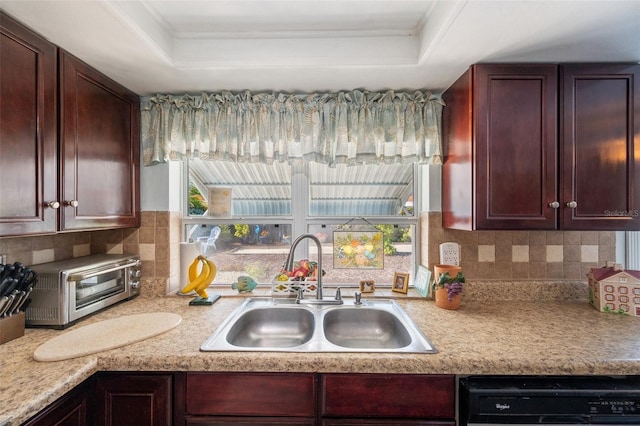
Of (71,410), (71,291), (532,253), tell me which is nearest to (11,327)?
(71,291)

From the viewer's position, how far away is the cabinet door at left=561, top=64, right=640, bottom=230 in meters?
1.50

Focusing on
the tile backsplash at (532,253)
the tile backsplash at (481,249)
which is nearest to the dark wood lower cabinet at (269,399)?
the tile backsplash at (481,249)

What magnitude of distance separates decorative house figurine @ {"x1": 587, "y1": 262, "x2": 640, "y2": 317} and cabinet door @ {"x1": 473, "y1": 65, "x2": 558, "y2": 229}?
481 millimetres

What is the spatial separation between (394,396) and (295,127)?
1425mm

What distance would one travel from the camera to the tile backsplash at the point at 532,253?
A: 185 cm

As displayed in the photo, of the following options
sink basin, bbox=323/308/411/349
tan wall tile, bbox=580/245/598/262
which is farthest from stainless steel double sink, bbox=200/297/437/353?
tan wall tile, bbox=580/245/598/262

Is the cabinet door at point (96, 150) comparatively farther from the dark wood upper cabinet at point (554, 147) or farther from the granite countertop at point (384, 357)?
the dark wood upper cabinet at point (554, 147)

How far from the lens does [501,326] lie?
4.71ft

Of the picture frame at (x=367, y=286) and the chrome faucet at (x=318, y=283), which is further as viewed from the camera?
the picture frame at (x=367, y=286)

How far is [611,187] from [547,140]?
383mm

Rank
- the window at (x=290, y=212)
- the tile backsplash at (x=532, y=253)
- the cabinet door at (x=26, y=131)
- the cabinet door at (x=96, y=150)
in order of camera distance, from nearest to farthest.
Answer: the cabinet door at (x=26, y=131), the cabinet door at (x=96, y=150), the tile backsplash at (x=532, y=253), the window at (x=290, y=212)

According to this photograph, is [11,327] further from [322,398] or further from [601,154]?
[601,154]

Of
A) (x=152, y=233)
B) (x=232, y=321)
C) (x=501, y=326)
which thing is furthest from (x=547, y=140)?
(x=152, y=233)

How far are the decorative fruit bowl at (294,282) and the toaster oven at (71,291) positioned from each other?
2.81 feet
